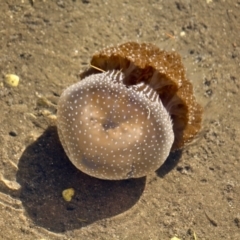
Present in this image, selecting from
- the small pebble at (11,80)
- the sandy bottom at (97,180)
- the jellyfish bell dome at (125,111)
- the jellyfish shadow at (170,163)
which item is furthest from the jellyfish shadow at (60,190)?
the small pebble at (11,80)

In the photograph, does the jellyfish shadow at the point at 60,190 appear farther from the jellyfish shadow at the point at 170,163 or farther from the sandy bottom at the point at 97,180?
the jellyfish shadow at the point at 170,163

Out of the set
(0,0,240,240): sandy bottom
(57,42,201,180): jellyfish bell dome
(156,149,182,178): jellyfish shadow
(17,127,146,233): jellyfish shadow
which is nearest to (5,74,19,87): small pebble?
(0,0,240,240): sandy bottom

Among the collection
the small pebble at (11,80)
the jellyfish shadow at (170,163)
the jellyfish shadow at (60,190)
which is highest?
the jellyfish shadow at (170,163)

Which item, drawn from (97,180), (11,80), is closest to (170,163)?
(97,180)

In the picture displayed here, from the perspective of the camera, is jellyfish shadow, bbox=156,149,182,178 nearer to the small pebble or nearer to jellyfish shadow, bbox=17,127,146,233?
jellyfish shadow, bbox=17,127,146,233

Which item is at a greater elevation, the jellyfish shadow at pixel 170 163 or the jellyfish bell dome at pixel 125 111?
the jellyfish bell dome at pixel 125 111

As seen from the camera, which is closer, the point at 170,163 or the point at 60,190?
the point at 60,190

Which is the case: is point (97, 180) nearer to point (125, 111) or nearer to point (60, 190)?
point (60, 190)
